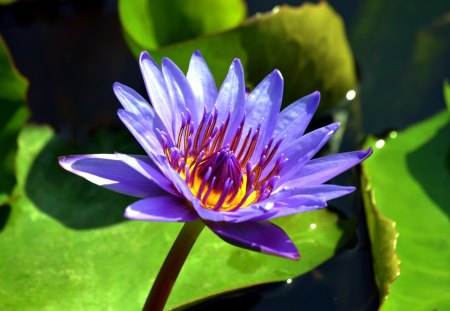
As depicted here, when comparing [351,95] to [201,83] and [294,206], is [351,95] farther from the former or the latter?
[294,206]

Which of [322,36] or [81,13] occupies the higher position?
[322,36]

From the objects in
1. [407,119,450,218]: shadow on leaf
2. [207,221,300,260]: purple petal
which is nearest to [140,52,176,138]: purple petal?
[207,221,300,260]: purple petal

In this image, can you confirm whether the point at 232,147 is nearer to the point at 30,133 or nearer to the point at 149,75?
the point at 149,75

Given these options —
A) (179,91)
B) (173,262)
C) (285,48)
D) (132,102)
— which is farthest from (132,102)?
(285,48)

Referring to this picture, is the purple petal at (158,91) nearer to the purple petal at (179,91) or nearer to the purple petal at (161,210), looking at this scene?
the purple petal at (179,91)

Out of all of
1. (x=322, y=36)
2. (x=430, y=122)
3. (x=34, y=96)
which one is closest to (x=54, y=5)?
(x=34, y=96)
